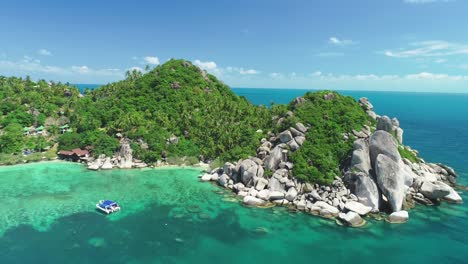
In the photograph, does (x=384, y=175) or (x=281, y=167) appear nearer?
(x=384, y=175)

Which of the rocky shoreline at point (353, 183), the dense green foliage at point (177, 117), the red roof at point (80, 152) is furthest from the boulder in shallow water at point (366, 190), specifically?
the red roof at point (80, 152)

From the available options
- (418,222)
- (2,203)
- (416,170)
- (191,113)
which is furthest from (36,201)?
(416,170)

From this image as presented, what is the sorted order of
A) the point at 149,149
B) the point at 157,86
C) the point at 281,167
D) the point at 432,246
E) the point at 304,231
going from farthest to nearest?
1. the point at 157,86
2. the point at 149,149
3. the point at 281,167
4. the point at 304,231
5. the point at 432,246

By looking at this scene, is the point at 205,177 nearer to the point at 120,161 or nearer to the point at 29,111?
the point at 120,161

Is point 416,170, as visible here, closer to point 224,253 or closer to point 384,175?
point 384,175

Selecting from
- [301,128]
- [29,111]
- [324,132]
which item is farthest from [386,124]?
[29,111]

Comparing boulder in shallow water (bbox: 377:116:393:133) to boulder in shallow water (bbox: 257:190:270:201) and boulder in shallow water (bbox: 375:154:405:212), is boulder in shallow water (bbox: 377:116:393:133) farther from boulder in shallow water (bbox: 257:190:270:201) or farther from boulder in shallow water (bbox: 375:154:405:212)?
boulder in shallow water (bbox: 257:190:270:201)

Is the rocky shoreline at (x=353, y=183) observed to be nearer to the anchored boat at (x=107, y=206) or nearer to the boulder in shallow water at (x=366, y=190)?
the boulder in shallow water at (x=366, y=190)
